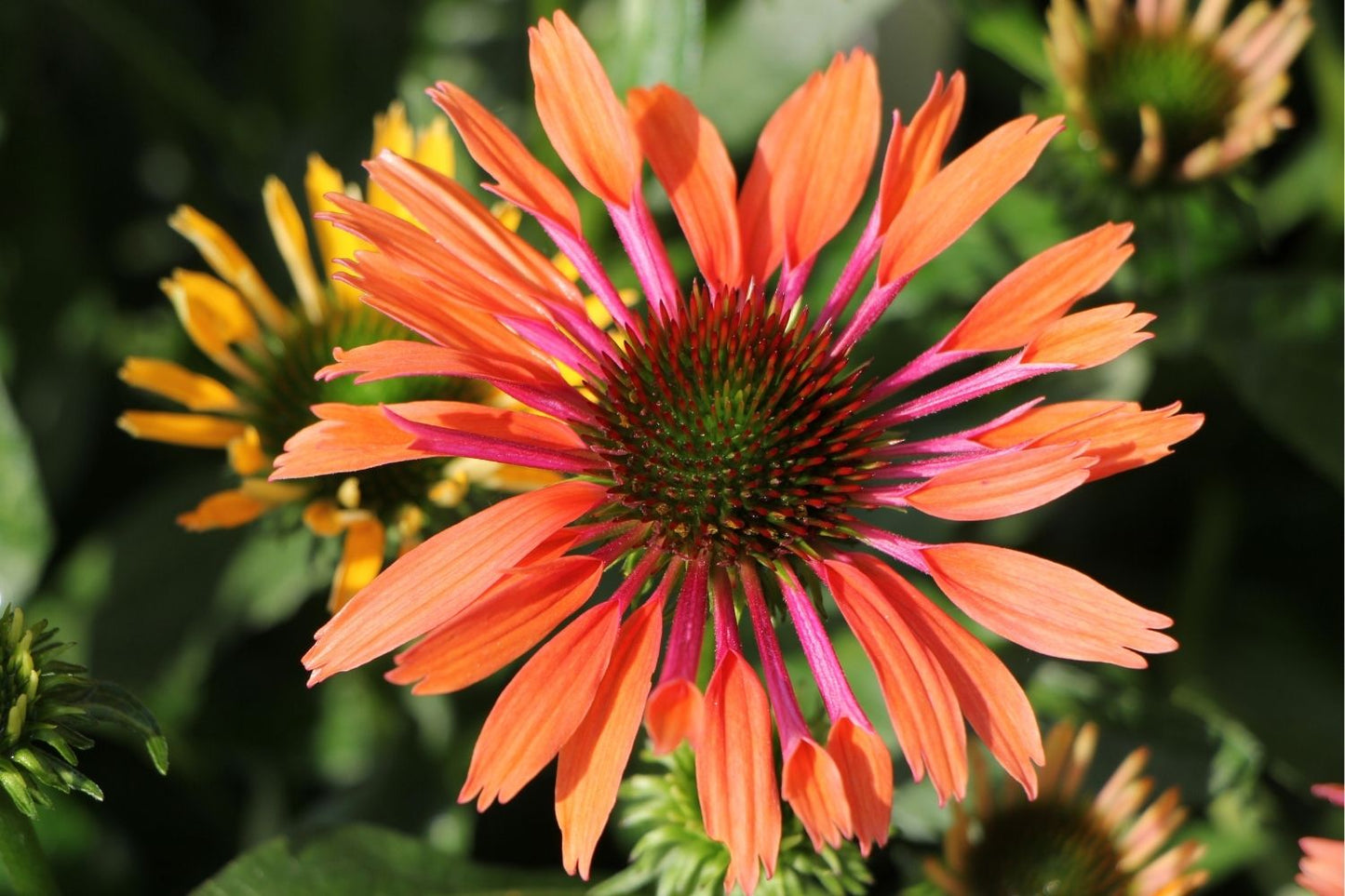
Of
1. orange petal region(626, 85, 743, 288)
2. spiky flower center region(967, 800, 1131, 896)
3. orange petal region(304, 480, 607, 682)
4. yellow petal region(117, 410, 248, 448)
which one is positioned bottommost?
spiky flower center region(967, 800, 1131, 896)

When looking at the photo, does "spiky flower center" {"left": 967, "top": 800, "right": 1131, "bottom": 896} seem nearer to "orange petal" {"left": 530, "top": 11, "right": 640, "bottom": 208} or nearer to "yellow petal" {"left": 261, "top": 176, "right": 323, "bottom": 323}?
"orange petal" {"left": 530, "top": 11, "right": 640, "bottom": 208}

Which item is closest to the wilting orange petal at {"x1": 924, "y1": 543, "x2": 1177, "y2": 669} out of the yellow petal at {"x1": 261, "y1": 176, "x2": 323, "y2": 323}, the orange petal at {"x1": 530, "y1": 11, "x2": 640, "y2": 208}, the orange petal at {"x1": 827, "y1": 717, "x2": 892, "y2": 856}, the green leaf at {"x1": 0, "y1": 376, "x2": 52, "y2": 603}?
the orange petal at {"x1": 827, "y1": 717, "x2": 892, "y2": 856}

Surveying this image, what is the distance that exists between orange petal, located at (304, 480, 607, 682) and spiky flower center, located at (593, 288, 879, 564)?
0.37ft

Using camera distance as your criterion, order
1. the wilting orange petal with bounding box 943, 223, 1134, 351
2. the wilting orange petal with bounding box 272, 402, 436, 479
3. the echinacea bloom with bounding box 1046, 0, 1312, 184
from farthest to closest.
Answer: the echinacea bloom with bounding box 1046, 0, 1312, 184
the wilting orange petal with bounding box 943, 223, 1134, 351
the wilting orange petal with bounding box 272, 402, 436, 479

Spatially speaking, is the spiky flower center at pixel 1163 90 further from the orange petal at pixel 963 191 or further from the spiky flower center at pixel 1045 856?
the spiky flower center at pixel 1045 856

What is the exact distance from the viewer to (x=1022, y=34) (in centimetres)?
146

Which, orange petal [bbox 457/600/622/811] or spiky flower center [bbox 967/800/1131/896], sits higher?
orange petal [bbox 457/600/622/811]

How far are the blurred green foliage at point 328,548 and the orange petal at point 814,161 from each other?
31 centimetres

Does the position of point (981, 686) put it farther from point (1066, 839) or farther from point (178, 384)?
point (178, 384)

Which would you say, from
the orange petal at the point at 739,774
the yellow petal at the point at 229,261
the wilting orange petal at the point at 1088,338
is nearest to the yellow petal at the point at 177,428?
the yellow petal at the point at 229,261

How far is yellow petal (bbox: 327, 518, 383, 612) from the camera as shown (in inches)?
37.5

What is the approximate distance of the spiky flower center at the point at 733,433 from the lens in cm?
90

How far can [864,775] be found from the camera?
77cm

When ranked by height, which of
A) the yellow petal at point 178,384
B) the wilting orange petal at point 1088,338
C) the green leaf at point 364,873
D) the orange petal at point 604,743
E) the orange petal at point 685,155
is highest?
the orange petal at point 685,155
